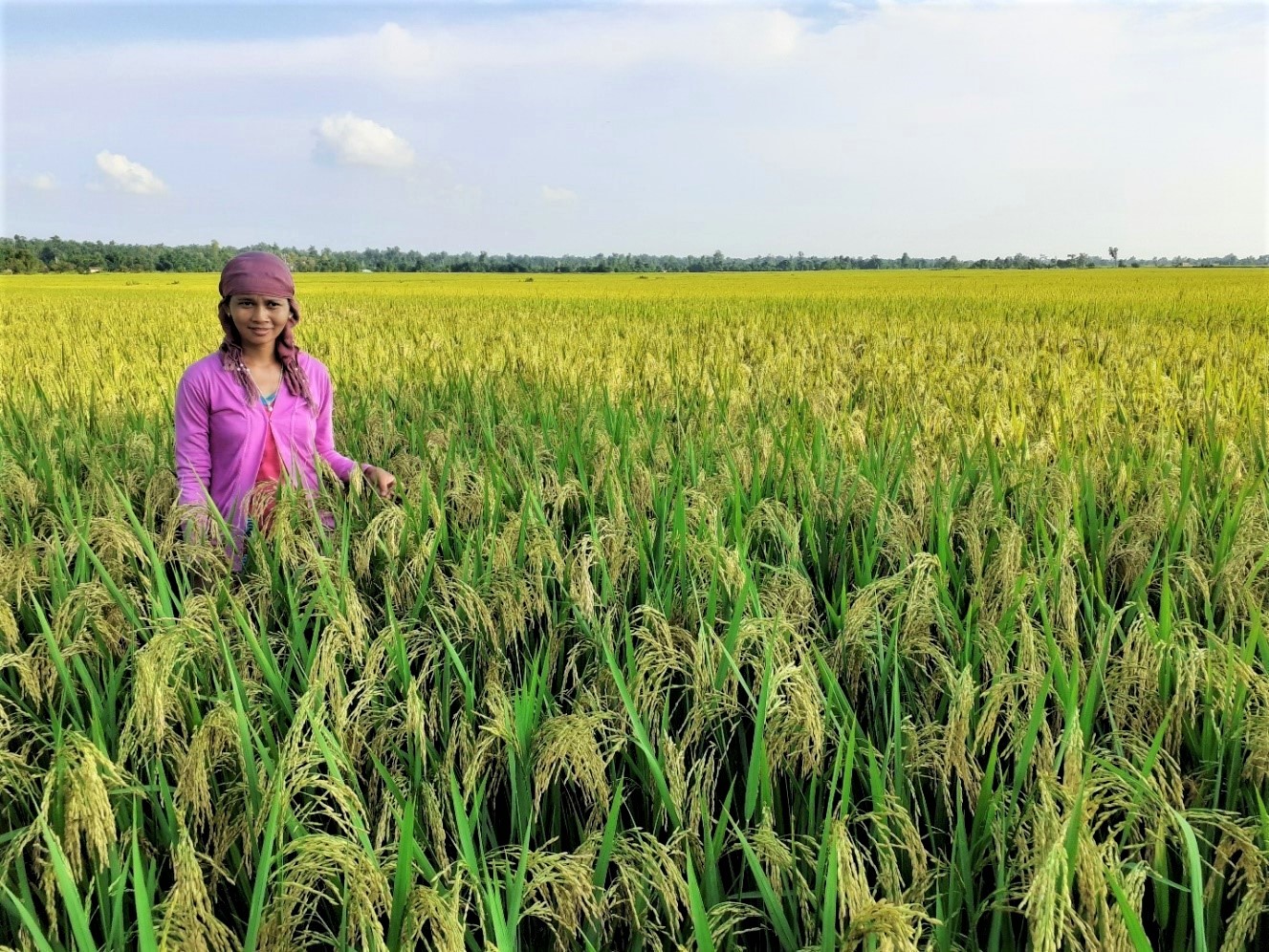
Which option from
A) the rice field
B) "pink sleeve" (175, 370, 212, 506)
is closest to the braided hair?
"pink sleeve" (175, 370, 212, 506)

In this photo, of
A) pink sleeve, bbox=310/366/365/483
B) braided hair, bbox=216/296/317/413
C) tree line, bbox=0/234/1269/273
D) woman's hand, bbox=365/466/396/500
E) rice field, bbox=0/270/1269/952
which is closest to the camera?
rice field, bbox=0/270/1269/952

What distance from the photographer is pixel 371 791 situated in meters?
1.62

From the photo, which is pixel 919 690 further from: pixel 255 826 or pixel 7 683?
pixel 7 683

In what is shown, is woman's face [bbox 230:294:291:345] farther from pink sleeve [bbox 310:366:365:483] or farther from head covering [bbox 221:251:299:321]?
pink sleeve [bbox 310:366:365:483]

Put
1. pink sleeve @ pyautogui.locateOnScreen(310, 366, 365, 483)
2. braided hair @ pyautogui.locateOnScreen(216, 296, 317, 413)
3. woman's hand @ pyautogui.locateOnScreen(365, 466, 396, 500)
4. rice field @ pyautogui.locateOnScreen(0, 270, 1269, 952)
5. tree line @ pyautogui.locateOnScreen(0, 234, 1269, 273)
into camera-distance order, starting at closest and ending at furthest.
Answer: rice field @ pyautogui.locateOnScreen(0, 270, 1269, 952)
woman's hand @ pyautogui.locateOnScreen(365, 466, 396, 500)
braided hair @ pyautogui.locateOnScreen(216, 296, 317, 413)
pink sleeve @ pyautogui.locateOnScreen(310, 366, 365, 483)
tree line @ pyautogui.locateOnScreen(0, 234, 1269, 273)

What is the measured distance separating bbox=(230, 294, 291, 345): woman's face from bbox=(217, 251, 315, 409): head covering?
28 mm

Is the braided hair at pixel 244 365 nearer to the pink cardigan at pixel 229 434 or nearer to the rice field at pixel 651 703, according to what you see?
the pink cardigan at pixel 229 434

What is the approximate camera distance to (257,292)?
3.08m

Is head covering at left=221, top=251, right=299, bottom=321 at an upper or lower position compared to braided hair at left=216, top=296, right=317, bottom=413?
upper

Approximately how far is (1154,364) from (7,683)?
7067 millimetres

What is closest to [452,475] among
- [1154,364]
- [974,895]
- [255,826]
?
[255,826]

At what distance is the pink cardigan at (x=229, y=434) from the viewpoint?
3111 mm

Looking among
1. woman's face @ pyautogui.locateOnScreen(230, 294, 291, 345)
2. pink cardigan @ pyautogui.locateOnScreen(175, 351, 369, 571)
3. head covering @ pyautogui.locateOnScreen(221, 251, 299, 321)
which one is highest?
head covering @ pyautogui.locateOnScreen(221, 251, 299, 321)

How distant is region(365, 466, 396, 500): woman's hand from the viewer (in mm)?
3053
